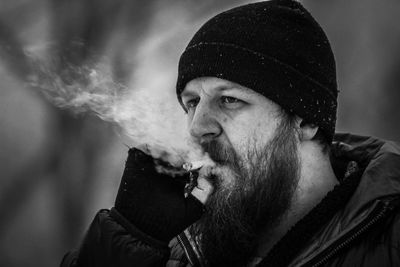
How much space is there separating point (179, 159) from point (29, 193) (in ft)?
10.7

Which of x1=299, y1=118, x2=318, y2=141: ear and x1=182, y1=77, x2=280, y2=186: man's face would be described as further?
x1=299, y1=118, x2=318, y2=141: ear

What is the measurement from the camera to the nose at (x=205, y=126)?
202cm

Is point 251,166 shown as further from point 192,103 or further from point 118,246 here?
point 118,246

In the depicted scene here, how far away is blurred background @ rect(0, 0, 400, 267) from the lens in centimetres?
431

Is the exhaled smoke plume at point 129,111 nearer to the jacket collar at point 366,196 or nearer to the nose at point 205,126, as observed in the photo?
the nose at point 205,126

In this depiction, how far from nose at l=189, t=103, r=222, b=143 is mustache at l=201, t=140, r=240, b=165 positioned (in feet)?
0.13

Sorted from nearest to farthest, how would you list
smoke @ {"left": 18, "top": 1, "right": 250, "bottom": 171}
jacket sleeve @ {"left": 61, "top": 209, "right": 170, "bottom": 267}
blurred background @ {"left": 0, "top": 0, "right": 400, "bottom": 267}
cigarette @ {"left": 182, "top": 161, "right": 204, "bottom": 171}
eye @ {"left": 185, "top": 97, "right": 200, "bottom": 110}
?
jacket sleeve @ {"left": 61, "top": 209, "right": 170, "bottom": 267} → cigarette @ {"left": 182, "top": 161, "right": 204, "bottom": 171} → eye @ {"left": 185, "top": 97, "right": 200, "bottom": 110} → smoke @ {"left": 18, "top": 1, "right": 250, "bottom": 171} → blurred background @ {"left": 0, "top": 0, "right": 400, "bottom": 267}

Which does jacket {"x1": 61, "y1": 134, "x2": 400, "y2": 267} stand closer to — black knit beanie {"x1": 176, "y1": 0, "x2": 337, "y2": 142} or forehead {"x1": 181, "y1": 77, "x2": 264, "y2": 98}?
black knit beanie {"x1": 176, "y1": 0, "x2": 337, "y2": 142}

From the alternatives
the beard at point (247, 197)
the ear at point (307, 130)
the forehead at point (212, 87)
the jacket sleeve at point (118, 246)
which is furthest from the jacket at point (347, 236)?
the forehead at point (212, 87)

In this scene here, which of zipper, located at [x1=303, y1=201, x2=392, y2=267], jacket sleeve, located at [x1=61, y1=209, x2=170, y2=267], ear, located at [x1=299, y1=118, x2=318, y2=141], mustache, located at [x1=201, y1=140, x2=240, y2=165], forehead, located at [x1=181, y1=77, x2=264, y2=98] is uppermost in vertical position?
forehead, located at [x1=181, y1=77, x2=264, y2=98]

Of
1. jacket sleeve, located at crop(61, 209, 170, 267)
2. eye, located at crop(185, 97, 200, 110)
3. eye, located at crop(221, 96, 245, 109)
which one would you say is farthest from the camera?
eye, located at crop(185, 97, 200, 110)

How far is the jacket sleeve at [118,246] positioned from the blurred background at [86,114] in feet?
8.25

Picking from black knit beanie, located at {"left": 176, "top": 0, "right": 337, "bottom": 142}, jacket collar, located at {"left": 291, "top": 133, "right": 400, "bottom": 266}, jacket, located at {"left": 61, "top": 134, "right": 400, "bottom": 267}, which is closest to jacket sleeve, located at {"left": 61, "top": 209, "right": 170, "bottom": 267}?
jacket, located at {"left": 61, "top": 134, "right": 400, "bottom": 267}

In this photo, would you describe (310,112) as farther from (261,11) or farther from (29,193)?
(29,193)
